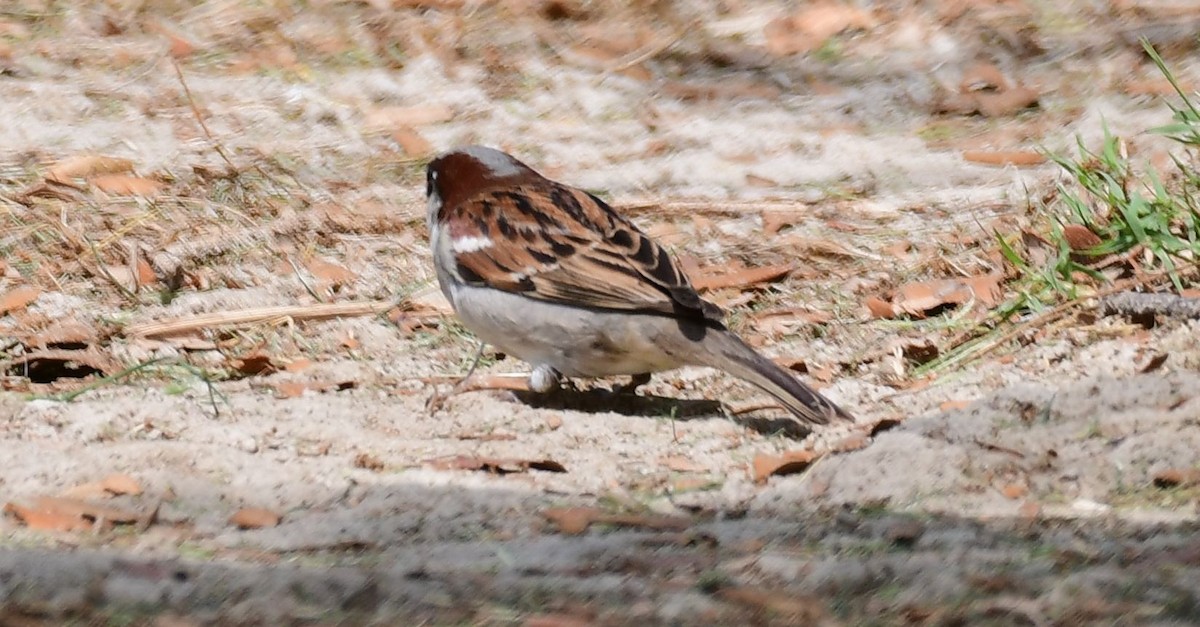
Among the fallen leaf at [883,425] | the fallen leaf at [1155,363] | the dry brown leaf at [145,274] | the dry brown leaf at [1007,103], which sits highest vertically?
the dry brown leaf at [145,274]

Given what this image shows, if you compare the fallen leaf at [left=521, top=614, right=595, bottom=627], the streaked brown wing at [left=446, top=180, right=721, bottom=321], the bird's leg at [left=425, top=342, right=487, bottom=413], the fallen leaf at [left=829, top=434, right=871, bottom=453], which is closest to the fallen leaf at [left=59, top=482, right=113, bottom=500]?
the bird's leg at [left=425, top=342, right=487, bottom=413]

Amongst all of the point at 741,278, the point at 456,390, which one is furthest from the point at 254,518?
the point at 741,278

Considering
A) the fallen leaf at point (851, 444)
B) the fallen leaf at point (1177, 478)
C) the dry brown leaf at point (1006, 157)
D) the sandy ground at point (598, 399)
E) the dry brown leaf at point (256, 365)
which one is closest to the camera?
the sandy ground at point (598, 399)

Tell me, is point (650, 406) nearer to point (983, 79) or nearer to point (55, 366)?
point (55, 366)

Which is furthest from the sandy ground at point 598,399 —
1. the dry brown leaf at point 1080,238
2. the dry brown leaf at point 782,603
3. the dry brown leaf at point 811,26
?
the dry brown leaf at point 1080,238

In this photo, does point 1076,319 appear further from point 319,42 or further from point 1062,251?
point 319,42

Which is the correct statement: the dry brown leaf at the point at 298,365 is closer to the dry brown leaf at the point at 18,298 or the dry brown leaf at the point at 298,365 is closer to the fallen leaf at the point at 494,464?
the dry brown leaf at the point at 18,298

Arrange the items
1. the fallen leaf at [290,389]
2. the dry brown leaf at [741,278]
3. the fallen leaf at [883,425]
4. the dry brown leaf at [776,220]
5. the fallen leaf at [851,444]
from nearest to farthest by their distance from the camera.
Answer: the fallen leaf at [851,444] < the fallen leaf at [883,425] < the fallen leaf at [290,389] < the dry brown leaf at [741,278] < the dry brown leaf at [776,220]

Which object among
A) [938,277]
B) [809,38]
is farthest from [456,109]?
[938,277]
